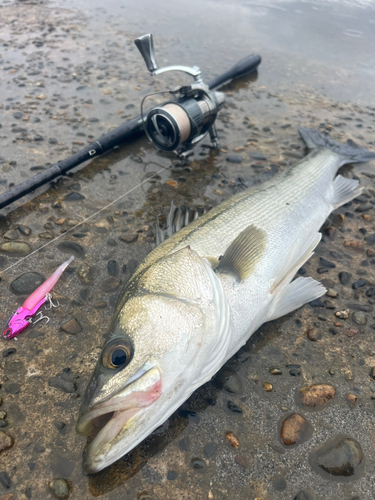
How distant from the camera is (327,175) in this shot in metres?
3.87

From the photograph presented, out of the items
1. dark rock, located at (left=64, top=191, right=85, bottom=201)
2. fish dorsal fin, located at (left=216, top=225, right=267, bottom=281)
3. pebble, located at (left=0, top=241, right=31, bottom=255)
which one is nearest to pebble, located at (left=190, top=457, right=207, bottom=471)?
fish dorsal fin, located at (left=216, top=225, right=267, bottom=281)

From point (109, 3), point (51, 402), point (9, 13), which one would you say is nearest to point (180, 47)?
point (109, 3)

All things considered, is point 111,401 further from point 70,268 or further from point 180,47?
point 180,47

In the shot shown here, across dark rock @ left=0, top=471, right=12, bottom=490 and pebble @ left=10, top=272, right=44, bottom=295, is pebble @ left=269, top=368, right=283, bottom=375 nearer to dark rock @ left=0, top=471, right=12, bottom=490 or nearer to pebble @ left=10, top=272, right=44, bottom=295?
dark rock @ left=0, top=471, right=12, bottom=490

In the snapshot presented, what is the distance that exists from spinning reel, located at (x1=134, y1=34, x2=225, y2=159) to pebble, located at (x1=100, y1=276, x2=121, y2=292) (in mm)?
1752

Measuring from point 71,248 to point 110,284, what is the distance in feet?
1.97

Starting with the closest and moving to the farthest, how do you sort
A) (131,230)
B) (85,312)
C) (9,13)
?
(85,312)
(131,230)
(9,13)

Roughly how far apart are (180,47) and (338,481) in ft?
26.0

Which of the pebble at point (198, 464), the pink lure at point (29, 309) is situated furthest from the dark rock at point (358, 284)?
the pink lure at point (29, 309)

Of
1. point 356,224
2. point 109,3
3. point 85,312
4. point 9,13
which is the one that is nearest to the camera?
point 85,312

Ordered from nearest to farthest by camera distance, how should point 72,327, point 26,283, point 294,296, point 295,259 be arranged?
point 72,327 → point 294,296 → point 26,283 → point 295,259

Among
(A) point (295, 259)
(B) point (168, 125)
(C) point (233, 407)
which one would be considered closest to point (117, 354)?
(C) point (233, 407)

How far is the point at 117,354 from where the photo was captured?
184 cm

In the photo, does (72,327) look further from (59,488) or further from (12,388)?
(59,488)
